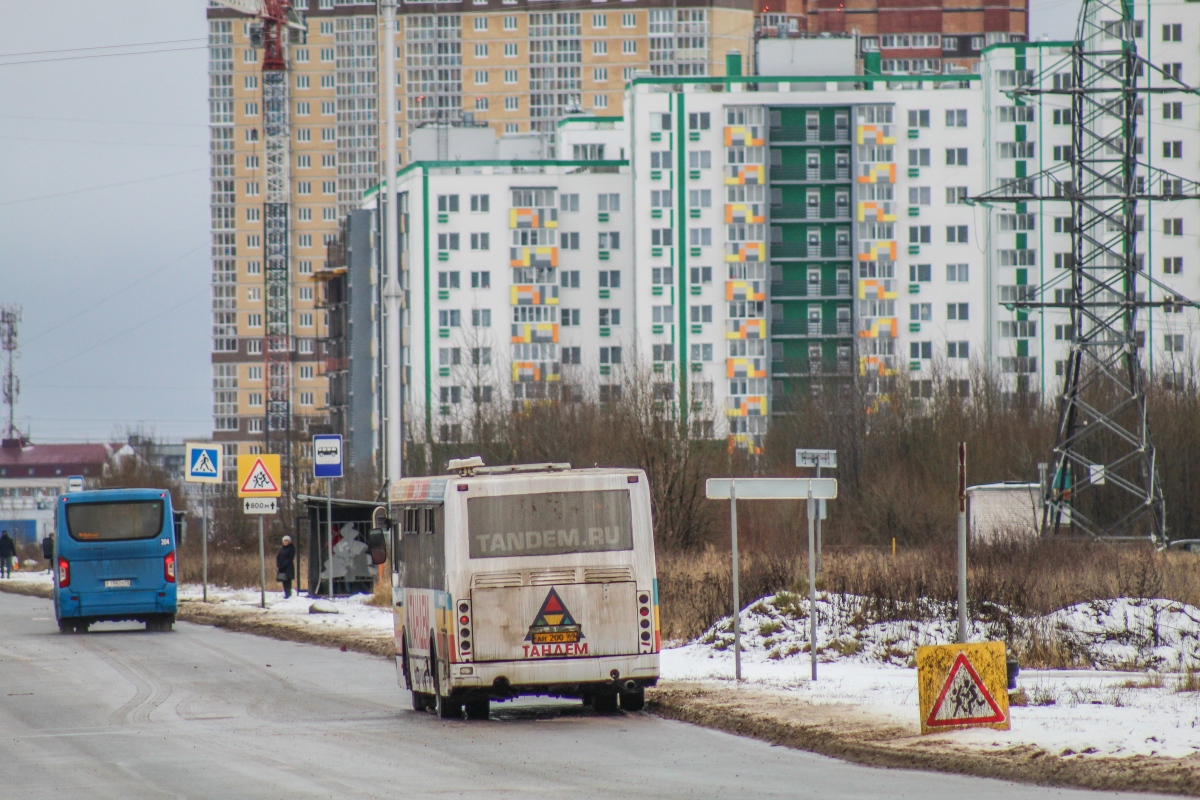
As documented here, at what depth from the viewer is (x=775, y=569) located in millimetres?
29016

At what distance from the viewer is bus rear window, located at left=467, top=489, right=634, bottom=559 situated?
1775 cm

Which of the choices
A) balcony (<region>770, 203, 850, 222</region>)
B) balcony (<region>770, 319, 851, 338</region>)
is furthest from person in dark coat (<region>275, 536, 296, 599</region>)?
balcony (<region>770, 203, 850, 222</region>)

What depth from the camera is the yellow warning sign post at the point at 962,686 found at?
46.3 feet

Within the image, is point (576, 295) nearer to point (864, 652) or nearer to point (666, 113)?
point (666, 113)

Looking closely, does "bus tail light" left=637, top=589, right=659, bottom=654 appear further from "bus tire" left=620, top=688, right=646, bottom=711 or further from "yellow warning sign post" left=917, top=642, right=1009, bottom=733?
"yellow warning sign post" left=917, top=642, right=1009, bottom=733

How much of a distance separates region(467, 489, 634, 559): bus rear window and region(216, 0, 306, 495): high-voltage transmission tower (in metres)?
136

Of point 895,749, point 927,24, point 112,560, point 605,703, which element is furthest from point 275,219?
point 895,749

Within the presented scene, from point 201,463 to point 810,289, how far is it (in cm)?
8003

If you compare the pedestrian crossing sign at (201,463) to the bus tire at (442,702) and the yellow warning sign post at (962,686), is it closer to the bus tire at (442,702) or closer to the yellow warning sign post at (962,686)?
the bus tire at (442,702)

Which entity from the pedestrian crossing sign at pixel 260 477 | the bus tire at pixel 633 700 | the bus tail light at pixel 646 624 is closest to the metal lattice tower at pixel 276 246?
the pedestrian crossing sign at pixel 260 477

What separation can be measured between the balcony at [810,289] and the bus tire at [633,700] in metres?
99.8

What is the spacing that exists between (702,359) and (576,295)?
1173 centimetres

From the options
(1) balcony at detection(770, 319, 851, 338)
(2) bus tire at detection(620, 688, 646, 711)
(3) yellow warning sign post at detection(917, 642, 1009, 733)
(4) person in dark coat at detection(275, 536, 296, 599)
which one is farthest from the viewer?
(1) balcony at detection(770, 319, 851, 338)

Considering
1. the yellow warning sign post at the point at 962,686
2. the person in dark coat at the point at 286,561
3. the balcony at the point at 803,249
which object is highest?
the balcony at the point at 803,249
